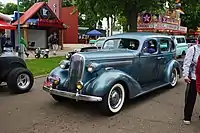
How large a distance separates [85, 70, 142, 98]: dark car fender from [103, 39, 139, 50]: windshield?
1231 millimetres

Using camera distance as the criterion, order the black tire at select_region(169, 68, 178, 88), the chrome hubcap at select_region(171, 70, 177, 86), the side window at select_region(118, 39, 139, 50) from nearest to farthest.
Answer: the side window at select_region(118, 39, 139, 50), the black tire at select_region(169, 68, 178, 88), the chrome hubcap at select_region(171, 70, 177, 86)

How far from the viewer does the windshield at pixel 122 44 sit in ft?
25.0

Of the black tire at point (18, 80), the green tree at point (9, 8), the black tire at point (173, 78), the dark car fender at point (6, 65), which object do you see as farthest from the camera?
the green tree at point (9, 8)

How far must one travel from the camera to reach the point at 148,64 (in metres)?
7.62

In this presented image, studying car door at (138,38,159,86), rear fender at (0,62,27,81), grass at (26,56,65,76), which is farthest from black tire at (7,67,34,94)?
car door at (138,38,159,86)

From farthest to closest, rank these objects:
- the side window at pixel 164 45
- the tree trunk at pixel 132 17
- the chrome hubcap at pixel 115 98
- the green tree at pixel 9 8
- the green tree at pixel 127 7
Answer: the green tree at pixel 9 8 → the tree trunk at pixel 132 17 → the green tree at pixel 127 7 → the side window at pixel 164 45 → the chrome hubcap at pixel 115 98

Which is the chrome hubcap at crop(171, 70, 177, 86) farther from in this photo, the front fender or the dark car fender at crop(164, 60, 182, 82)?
the front fender

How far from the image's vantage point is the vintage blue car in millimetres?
5980

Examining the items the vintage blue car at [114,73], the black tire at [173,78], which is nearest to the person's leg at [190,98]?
the vintage blue car at [114,73]

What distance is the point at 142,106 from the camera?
675cm

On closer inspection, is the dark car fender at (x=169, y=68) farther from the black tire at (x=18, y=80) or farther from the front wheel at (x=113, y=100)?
the black tire at (x=18, y=80)

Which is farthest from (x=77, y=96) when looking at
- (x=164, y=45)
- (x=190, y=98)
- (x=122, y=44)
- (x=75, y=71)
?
(x=164, y=45)

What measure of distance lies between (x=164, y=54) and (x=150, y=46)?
0.80m

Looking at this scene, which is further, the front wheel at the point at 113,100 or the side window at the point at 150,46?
the side window at the point at 150,46
